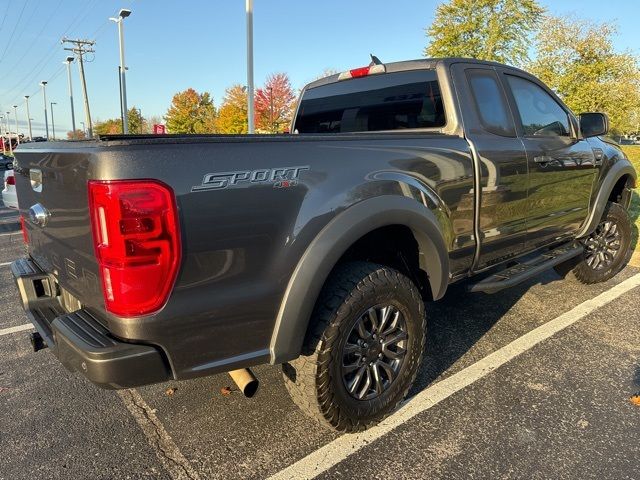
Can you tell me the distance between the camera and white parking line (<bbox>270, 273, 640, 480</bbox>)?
2207 mm

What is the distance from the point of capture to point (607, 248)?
4.73 meters

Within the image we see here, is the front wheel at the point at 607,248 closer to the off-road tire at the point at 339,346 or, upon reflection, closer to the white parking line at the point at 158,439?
the off-road tire at the point at 339,346

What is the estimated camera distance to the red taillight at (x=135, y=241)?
5.37 feet

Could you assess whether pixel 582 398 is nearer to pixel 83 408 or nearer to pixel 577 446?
pixel 577 446

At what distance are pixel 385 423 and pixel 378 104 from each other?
2143 mm

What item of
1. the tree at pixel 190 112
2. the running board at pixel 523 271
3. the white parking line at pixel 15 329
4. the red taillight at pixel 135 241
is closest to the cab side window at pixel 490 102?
the running board at pixel 523 271

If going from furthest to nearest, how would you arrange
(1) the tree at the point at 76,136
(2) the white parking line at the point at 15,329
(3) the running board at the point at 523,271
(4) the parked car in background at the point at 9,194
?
(4) the parked car in background at the point at 9,194 < (2) the white parking line at the point at 15,329 < (1) the tree at the point at 76,136 < (3) the running board at the point at 523,271

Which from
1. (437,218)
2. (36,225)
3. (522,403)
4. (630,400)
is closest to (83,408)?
(36,225)

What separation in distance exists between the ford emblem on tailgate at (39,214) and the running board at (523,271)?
243 centimetres

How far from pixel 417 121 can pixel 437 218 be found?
2.85ft

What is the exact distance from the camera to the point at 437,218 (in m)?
2.62

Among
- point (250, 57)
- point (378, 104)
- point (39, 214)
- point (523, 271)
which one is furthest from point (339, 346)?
point (250, 57)

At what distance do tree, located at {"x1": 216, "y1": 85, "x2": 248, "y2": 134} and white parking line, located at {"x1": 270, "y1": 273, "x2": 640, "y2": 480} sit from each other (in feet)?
148

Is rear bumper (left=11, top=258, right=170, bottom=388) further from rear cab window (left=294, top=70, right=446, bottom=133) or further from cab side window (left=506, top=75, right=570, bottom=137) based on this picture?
cab side window (left=506, top=75, right=570, bottom=137)
